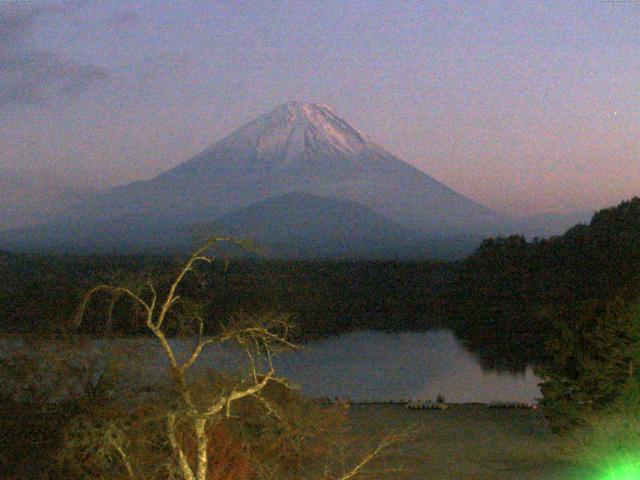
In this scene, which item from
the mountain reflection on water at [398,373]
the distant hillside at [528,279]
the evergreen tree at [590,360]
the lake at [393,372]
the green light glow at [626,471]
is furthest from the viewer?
the distant hillside at [528,279]

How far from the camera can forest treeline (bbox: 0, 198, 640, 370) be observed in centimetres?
2505

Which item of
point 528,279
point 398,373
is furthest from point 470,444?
point 528,279

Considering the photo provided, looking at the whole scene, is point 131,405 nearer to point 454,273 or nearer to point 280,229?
point 454,273

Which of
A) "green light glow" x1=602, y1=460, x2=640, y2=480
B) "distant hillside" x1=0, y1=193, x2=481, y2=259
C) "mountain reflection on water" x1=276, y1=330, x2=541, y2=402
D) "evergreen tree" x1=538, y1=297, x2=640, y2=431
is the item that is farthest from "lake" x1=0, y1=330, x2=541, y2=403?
"distant hillside" x1=0, y1=193, x2=481, y2=259

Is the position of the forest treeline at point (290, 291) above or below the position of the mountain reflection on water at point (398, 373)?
above

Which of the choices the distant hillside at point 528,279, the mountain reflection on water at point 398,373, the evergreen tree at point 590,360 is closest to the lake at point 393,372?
the mountain reflection on water at point 398,373

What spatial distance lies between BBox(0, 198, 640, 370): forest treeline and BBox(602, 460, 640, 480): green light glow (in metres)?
15.3

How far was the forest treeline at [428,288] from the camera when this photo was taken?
25.0m

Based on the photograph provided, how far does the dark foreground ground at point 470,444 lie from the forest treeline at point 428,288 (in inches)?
434

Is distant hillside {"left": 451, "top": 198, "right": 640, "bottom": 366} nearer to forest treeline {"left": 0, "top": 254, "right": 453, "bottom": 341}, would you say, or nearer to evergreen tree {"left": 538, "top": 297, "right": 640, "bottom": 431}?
forest treeline {"left": 0, "top": 254, "right": 453, "bottom": 341}

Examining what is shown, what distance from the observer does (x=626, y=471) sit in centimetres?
609

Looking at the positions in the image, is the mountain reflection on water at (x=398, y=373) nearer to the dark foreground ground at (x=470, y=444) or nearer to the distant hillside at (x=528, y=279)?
the distant hillside at (x=528, y=279)

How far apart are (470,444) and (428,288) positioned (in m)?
29.4

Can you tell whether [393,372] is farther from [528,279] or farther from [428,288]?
[428,288]
